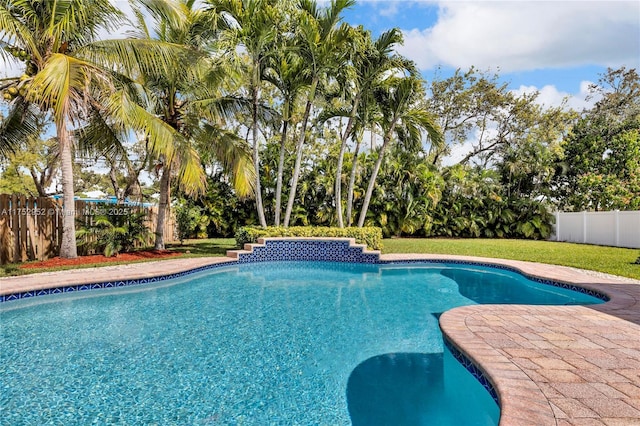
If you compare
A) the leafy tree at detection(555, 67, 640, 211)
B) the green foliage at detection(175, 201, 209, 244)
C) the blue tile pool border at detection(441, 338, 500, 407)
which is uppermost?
the leafy tree at detection(555, 67, 640, 211)

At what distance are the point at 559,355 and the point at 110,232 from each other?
11.2 m

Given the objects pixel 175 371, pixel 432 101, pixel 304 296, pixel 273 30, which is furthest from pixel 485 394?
pixel 432 101

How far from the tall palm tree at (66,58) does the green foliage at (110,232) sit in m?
1.05

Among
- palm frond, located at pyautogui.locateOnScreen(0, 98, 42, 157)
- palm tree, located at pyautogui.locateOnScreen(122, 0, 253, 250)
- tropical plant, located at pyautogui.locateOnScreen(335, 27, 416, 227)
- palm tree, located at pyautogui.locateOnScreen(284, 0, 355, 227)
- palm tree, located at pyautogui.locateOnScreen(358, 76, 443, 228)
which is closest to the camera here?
palm frond, located at pyautogui.locateOnScreen(0, 98, 42, 157)

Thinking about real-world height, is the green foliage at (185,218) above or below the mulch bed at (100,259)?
above

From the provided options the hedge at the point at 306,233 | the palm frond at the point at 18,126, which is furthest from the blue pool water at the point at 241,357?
the palm frond at the point at 18,126

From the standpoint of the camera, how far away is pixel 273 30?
1095 cm

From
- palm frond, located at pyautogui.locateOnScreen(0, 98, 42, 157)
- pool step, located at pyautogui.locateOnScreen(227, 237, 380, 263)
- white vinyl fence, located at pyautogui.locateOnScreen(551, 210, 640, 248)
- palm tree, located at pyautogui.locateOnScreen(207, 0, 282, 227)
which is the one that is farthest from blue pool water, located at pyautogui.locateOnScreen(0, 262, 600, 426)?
white vinyl fence, located at pyautogui.locateOnScreen(551, 210, 640, 248)

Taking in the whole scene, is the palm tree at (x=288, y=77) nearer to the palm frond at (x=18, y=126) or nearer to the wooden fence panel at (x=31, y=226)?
the palm frond at (x=18, y=126)

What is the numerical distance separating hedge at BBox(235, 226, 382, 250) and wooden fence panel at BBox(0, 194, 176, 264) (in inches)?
180

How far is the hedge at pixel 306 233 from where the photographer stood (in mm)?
12289

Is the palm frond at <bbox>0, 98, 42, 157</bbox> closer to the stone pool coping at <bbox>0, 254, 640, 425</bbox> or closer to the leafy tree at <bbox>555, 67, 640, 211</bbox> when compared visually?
the stone pool coping at <bbox>0, 254, 640, 425</bbox>

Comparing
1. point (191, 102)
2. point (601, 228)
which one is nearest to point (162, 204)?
point (191, 102)

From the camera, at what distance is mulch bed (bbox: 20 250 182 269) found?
9055 millimetres
